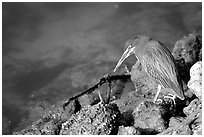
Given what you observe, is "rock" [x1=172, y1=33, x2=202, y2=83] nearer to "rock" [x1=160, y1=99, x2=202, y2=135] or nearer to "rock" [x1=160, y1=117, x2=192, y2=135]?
"rock" [x1=160, y1=99, x2=202, y2=135]

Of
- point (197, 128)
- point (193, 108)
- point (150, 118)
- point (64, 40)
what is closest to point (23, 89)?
point (64, 40)

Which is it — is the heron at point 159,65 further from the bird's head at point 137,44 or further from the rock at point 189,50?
the rock at point 189,50

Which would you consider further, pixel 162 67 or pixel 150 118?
pixel 162 67

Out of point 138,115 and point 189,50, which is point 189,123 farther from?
point 189,50

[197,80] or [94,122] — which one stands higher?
[197,80]

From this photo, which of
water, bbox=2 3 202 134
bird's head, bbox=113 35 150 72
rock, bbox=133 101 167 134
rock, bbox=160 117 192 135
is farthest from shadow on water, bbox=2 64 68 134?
rock, bbox=160 117 192 135

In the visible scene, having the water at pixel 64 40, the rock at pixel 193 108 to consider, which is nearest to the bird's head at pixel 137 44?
the rock at pixel 193 108

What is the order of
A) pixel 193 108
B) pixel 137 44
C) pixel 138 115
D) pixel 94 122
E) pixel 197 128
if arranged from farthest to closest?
pixel 137 44 → pixel 138 115 → pixel 193 108 → pixel 94 122 → pixel 197 128
